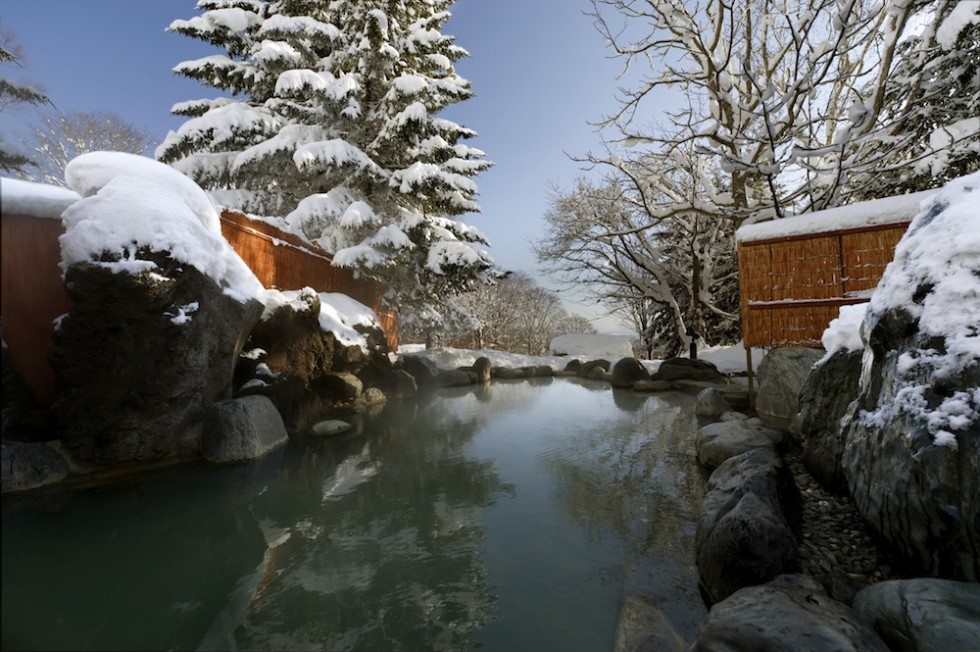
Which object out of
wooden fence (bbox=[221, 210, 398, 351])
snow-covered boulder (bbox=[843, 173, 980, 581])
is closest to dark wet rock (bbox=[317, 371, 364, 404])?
wooden fence (bbox=[221, 210, 398, 351])

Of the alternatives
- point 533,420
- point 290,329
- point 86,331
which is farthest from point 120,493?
point 533,420

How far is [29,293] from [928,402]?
15.4ft

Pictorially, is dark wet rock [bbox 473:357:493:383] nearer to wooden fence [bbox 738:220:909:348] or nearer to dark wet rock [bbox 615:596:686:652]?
wooden fence [bbox 738:220:909:348]

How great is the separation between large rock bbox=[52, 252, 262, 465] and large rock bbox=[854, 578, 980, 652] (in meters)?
6.58

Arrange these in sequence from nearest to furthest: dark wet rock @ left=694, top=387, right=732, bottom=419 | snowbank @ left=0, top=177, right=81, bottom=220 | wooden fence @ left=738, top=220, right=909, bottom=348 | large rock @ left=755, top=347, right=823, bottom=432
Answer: snowbank @ left=0, top=177, right=81, bottom=220, wooden fence @ left=738, top=220, right=909, bottom=348, large rock @ left=755, top=347, right=823, bottom=432, dark wet rock @ left=694, top=387, right=732, bottom=419

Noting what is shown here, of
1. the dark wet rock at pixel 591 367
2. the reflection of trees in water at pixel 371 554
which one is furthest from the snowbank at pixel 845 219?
the dark wet rock at pixel 591 367

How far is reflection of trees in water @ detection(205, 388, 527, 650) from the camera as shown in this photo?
2.72 metres

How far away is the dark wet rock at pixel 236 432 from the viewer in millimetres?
5840

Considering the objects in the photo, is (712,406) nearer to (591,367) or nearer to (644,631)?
(644,631)

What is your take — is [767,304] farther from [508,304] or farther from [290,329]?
[508,304]

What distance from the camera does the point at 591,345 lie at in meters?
27.4

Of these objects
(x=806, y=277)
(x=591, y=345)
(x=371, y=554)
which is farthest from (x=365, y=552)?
(x=591, y=345)

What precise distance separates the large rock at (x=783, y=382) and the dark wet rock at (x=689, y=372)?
493 cm

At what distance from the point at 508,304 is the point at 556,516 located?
96.2 ft
